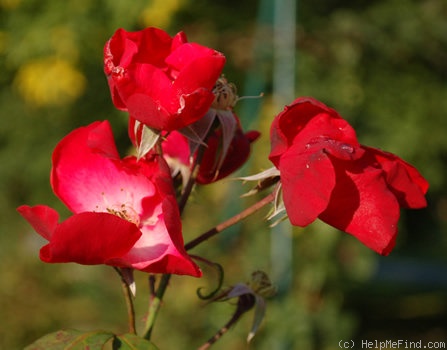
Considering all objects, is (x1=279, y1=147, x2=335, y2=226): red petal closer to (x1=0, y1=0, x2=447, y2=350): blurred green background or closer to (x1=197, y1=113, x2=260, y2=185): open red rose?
(x1=197, y1=113, x2=260, y2=185): open red rose

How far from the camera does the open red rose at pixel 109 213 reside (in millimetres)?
705

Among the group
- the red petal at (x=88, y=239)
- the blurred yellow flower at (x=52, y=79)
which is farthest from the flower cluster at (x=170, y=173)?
the blurred yellow flower at (x=52, y=79)

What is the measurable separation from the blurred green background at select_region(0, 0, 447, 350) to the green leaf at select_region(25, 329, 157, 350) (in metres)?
1.77

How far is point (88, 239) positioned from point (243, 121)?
106 inches

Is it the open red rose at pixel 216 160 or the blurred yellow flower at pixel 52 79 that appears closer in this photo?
the open red rose at pixel 216 160

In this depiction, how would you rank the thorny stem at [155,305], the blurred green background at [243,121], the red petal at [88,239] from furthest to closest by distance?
the blurred green background at [243,121], the thorny stem at [155,305], the red petal at [88,239]

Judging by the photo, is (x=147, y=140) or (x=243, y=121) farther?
(x=243, y=121)

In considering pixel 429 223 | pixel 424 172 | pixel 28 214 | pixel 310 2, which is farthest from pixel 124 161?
pixel 429 223

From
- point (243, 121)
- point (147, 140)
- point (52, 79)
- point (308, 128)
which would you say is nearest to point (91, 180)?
point (147, 140)

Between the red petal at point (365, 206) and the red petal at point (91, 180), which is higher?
the red petal at point (365, 206)

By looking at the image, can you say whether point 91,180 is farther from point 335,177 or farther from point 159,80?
point 335,177

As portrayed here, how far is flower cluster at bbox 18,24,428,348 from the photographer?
0.71m

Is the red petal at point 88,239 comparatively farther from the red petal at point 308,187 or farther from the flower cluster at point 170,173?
the red petal at point 308,187

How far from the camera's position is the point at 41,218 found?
2.47ft
